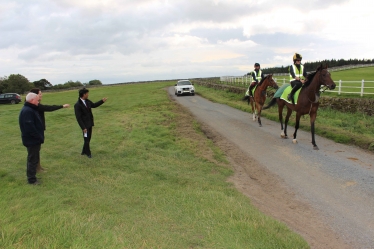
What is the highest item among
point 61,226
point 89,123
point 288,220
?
point 89,123

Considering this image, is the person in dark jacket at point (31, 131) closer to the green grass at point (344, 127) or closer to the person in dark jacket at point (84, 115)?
the person in dark jacket at point (84, 115)

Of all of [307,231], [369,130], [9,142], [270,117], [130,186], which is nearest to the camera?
[307,231]

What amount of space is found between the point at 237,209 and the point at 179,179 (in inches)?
70.3

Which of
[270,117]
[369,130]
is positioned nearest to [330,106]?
[270,117]

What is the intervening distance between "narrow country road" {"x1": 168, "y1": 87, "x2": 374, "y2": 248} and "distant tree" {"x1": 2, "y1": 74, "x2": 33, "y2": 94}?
86.5 metres

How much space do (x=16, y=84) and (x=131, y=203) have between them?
300 ft

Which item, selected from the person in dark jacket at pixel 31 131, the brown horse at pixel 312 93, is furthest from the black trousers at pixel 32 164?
the brown horse at pixel 312 93

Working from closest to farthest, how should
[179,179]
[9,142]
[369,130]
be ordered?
[179,179], [9,142], [369,130]

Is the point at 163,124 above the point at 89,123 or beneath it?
beneath

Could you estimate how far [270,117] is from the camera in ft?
44.4

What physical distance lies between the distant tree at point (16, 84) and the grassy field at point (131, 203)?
276ft

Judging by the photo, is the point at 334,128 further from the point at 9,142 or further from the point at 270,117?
the point at 9,142

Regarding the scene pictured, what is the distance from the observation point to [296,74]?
30.7 feet

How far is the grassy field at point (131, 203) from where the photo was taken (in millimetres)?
3309
